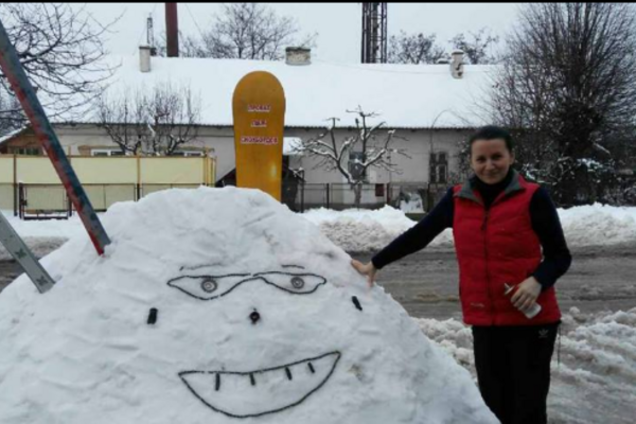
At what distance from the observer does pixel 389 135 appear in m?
25.7

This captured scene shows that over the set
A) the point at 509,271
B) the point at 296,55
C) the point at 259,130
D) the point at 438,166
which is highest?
the point at 296,55

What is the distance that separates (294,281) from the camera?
3.14 meters

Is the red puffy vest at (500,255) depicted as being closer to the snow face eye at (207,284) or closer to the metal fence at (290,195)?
the snow face eye at (207,284)

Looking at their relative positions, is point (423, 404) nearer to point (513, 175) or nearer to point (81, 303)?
point (513, 175)

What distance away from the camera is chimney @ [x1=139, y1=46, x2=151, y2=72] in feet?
89.2

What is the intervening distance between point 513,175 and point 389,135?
75.0 feet

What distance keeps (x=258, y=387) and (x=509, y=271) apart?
3.92 feet

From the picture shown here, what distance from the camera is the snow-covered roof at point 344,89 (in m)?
26.5

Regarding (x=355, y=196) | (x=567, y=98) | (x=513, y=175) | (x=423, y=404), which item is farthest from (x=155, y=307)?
(x=355, y=196)

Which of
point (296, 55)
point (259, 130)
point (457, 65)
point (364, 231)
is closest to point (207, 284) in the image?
point (259, 130)

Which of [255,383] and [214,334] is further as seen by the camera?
[214,334]

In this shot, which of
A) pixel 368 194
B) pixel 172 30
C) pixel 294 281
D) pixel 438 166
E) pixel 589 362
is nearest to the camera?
pixel 294 281

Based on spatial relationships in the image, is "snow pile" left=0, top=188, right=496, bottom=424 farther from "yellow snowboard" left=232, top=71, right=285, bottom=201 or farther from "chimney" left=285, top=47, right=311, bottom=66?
"chimney" left=285, top=47, right=311, bottom=66

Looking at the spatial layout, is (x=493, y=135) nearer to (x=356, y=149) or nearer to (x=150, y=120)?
(x=150, y=120)
